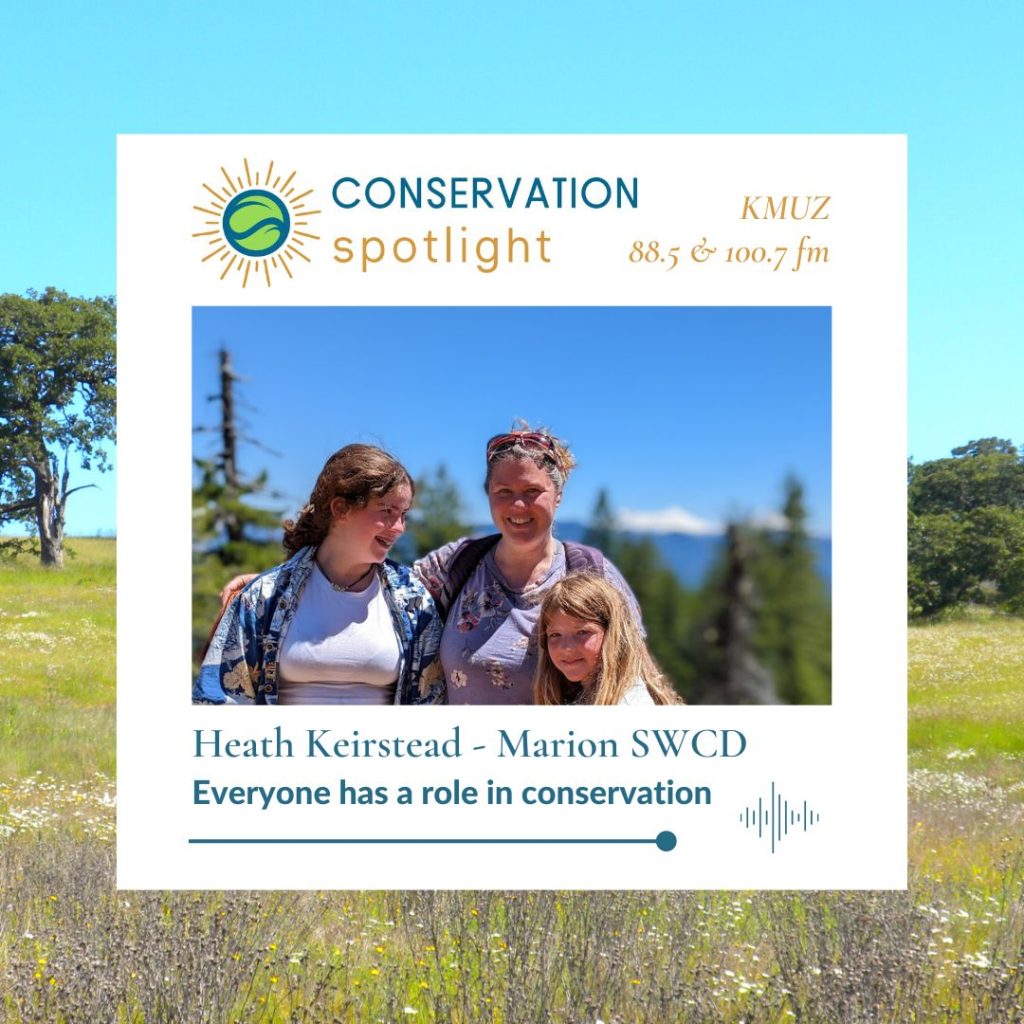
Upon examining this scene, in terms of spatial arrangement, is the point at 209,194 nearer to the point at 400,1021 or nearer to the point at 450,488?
the point at 450,488

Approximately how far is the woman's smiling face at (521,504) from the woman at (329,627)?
506mm

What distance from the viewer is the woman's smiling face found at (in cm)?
533

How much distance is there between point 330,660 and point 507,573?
0.93 meters

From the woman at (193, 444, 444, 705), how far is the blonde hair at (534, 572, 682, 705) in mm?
501

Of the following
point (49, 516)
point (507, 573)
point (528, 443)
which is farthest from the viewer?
point (49, 516)

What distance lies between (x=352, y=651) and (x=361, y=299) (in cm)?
163

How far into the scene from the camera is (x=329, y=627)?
5.59 meters

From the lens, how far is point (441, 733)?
557 centimetres

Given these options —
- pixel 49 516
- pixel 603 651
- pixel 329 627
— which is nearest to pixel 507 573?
pixel 603 651

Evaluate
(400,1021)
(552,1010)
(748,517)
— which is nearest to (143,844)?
(400,1021)

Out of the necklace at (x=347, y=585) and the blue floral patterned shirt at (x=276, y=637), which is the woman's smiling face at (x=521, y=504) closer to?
the blue floral patterned shirt at (x=276, y=637)

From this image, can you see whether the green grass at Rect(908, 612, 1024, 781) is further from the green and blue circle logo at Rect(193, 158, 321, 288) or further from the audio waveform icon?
the green and blue circle logo at Rect(193, 158, 321, 288)

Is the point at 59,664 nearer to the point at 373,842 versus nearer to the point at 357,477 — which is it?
the point at 373,842

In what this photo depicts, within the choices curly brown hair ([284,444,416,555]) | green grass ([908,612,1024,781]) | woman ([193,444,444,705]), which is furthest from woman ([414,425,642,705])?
green grass ([908,612,1024,781])
